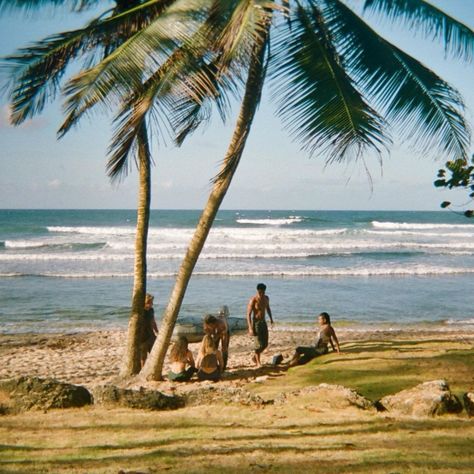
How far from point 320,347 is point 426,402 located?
4.33 m

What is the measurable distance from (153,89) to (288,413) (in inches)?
132

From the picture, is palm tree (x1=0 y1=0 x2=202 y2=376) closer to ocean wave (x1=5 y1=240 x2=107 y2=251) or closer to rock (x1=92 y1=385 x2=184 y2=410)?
rock (x1=92 y1=385 x2=184 y2=410)

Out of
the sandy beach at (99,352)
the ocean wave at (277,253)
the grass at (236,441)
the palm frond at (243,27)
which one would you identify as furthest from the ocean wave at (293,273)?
the palm frond at (243,27)

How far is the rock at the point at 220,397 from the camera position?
222 inches

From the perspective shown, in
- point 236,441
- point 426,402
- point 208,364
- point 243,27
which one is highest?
point 243,27

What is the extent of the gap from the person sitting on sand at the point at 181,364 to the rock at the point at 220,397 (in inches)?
83.3

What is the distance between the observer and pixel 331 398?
17.7ft

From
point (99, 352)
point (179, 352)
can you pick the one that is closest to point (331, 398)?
point (179, 352)

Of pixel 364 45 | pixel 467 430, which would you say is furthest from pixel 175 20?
pixel 467 430

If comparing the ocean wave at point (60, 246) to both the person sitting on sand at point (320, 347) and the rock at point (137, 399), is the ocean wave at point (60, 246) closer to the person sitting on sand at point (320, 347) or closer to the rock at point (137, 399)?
the person sitting on sand at point (320, 347)

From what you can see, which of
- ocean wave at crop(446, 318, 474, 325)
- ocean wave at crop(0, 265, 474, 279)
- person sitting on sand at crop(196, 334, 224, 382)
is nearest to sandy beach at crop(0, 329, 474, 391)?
person sitting on sand at crop(196, 334, 224, 382)

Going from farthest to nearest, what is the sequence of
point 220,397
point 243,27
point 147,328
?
point 147,328 < point 220,397 < point 243,27

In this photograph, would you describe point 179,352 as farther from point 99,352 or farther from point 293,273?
point 293,273

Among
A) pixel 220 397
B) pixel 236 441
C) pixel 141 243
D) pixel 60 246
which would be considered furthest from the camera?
pixel 60 246
